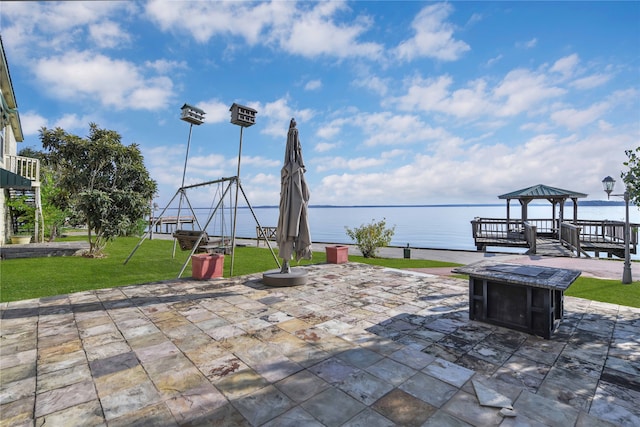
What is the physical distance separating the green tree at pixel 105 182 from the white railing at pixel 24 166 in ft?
9.83

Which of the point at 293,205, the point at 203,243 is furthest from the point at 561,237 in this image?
the point at 203,243

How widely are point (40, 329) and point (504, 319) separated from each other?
278 inches

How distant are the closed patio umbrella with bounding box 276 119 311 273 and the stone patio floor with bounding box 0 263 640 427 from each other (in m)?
1.57

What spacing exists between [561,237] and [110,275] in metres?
21.1

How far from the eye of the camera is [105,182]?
12.8 m

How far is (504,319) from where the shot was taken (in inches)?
185

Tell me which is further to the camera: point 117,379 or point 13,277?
point 13,277

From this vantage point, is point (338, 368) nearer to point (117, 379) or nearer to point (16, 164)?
point (117, 379)

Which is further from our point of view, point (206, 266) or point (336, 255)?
point (336, 255)

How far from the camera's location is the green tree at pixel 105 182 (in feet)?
37.7

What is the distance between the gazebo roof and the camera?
53.7ft

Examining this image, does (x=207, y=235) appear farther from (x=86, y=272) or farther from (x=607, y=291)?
(x=607, y=291)

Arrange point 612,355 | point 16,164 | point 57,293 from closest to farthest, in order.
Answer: point 612,355 < point 57,293 < point 16,164

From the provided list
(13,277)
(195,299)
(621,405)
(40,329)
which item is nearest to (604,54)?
(621,405)
